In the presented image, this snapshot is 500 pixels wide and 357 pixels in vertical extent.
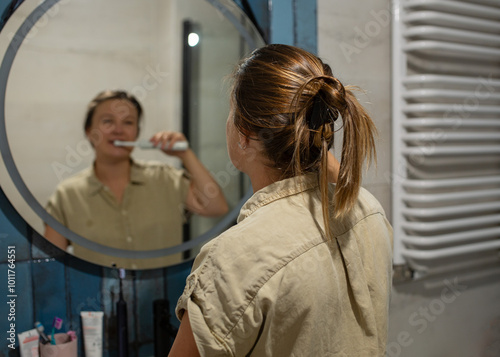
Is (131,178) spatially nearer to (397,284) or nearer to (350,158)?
(350,158)

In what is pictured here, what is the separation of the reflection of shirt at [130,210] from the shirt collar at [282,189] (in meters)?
0.43

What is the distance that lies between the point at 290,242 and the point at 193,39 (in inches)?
26.3

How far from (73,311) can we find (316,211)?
0.63 metres

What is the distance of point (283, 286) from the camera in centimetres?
67

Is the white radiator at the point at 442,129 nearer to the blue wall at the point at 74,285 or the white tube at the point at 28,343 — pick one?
the blue wall at the point at 74,285

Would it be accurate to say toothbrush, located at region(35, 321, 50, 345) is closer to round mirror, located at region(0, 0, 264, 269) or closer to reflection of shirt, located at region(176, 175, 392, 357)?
round mirror, located at region(0, 0, 264, 269)

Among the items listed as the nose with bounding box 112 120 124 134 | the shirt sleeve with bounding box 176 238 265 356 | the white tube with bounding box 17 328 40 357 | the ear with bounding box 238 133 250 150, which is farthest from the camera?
the nose with bounding box 112 120 124 134

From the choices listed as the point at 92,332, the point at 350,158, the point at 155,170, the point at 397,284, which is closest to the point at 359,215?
the point at 350,158

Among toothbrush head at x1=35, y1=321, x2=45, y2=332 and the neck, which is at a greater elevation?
the neck

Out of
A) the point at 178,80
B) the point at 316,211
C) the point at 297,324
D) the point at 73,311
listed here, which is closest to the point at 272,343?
the point at 297,324

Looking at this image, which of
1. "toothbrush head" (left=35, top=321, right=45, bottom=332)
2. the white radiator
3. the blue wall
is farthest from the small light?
"toothbrush head" (left=35, top=321, right=45, bottom=332)

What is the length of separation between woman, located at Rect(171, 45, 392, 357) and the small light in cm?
40

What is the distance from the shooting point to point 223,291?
2.19ft

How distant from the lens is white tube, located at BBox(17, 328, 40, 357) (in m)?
0.96
